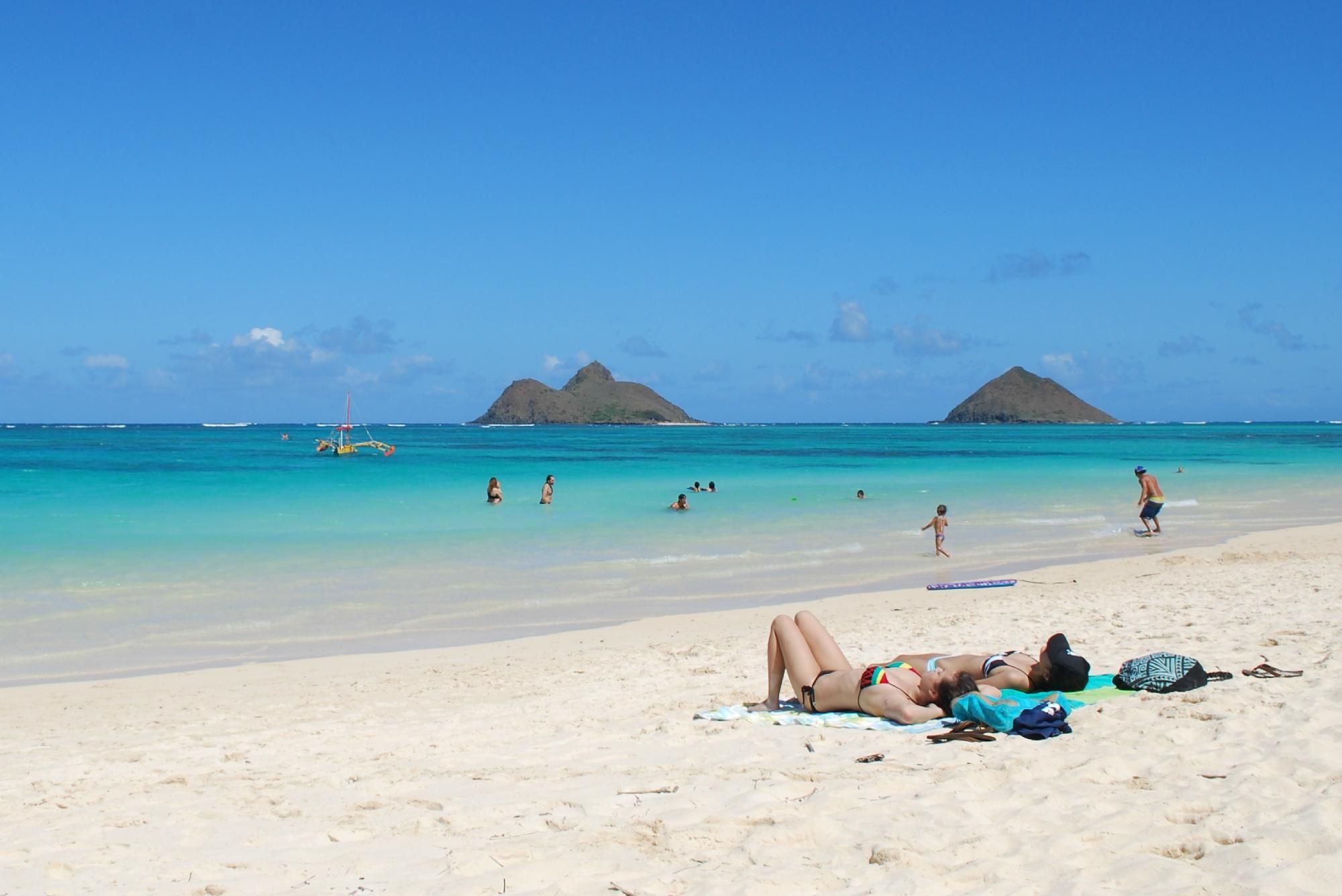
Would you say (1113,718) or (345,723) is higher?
(1113,718)

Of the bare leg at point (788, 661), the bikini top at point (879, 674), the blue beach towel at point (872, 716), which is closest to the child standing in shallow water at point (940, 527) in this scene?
the blue beach towel at point (872, 716)

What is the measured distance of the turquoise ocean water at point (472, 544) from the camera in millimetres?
12125

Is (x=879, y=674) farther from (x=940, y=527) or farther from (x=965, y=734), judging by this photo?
(x=940, y=527)

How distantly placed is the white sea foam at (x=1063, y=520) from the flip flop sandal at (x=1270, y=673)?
1694 centimetres

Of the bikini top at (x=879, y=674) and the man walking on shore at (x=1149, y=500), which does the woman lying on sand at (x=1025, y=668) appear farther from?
the man walking on shore at (x=1149, y=500)

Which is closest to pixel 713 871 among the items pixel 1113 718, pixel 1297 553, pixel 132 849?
pixel 132 849

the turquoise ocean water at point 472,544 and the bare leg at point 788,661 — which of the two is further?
the turquoise ocean water at point 472,544

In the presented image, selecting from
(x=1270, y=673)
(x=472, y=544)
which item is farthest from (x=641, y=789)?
(x=472, y=544)

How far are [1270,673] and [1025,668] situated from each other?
5.42 ft

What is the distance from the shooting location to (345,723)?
7.47m

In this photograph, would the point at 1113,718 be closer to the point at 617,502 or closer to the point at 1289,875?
the point at 1289,875

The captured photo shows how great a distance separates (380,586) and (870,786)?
11.2 m

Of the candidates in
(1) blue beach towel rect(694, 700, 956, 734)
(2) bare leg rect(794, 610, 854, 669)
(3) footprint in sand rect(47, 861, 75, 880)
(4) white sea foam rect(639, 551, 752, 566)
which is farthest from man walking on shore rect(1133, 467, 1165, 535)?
(3) footprint in sand rect(47, 861, 75, 880)

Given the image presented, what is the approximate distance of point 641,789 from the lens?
527cm
